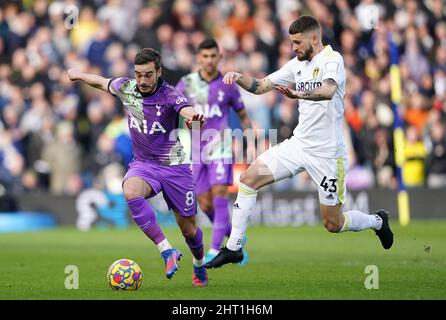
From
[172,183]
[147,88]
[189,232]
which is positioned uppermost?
[147,88]

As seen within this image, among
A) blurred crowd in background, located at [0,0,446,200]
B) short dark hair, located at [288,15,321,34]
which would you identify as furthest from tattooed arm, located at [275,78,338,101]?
blurred crowd in background, located at [0,0,446,200]

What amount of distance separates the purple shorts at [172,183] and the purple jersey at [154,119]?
0.32 ft

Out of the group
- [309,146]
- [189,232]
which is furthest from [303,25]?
[189,232]

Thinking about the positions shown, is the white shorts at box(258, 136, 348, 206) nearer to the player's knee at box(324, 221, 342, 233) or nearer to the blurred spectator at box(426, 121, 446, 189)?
the player's knee at box(324, 221, 342, 233)

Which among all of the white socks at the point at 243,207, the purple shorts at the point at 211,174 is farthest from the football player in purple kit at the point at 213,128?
the white socks at the point at 243,207

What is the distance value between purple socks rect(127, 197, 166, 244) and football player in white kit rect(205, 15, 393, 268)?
2.52 ft

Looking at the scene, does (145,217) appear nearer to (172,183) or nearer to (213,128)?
(172,183)

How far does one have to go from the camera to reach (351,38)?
25359mm

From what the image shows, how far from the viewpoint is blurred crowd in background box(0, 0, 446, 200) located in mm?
24141

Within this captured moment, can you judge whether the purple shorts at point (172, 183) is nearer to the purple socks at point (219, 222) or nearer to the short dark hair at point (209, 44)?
the purple socks at point (219, 222)

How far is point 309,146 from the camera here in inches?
493

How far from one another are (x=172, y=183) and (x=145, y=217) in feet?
1.79

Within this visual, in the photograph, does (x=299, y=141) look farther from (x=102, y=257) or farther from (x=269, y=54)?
(x=269, y=54)
